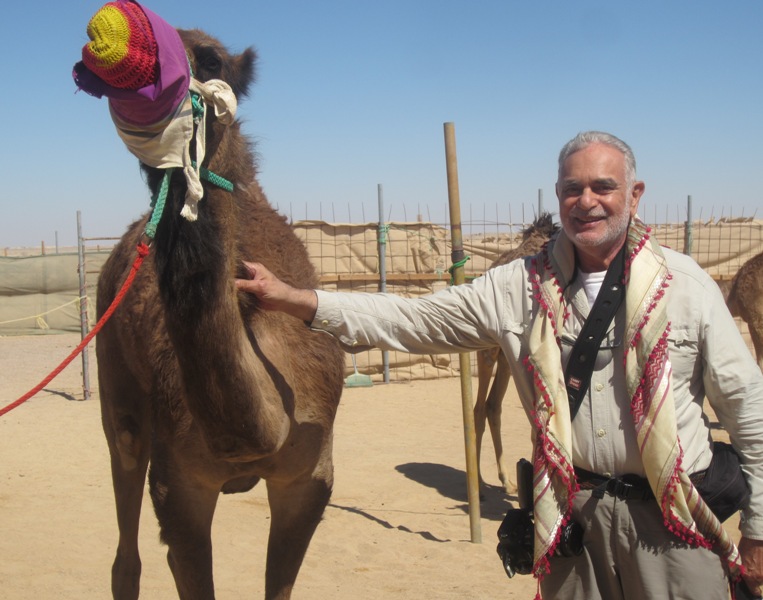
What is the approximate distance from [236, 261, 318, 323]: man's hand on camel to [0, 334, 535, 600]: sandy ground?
9.14 feet

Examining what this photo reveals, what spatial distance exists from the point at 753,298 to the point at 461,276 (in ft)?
21.7

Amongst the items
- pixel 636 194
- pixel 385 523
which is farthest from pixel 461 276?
pixel 636 194

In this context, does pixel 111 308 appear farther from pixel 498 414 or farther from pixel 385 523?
pixel 498 414

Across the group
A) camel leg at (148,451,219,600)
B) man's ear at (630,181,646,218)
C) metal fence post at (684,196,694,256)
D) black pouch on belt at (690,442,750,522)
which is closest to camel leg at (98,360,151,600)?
camel leg at (148,451,219,600)

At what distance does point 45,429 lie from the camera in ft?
30.6

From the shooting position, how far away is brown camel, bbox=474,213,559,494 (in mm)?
7418

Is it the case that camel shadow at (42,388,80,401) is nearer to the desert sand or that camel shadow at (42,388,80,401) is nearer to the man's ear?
the desert sand

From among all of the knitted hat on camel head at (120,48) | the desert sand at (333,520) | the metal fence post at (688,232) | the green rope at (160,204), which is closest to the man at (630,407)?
the green rope at (160,204)

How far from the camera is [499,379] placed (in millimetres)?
7531

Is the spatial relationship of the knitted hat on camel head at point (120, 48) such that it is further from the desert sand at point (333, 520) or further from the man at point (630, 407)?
the desert sand at point (333, 520)

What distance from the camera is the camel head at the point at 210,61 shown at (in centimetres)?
281

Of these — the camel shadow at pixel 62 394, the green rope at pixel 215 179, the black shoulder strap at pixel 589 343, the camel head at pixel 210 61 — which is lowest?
the camel shadow at pixel 62 394

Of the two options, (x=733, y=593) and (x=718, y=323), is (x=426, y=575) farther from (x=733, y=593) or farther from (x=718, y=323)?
(x=718, y=323)

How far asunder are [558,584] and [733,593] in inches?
21.9
